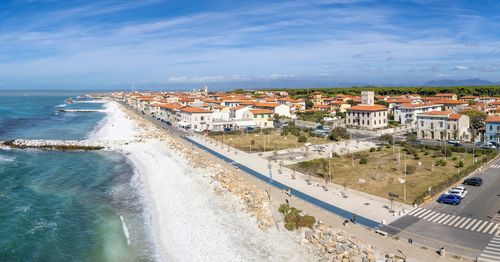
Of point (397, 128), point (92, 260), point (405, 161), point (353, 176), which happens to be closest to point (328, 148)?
point (405, 161)

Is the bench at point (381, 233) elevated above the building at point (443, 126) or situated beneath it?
situated beneath

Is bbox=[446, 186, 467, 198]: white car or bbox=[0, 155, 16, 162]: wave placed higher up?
bbox=[446, 186, 467, 198]: white car

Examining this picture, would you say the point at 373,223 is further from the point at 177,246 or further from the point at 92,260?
the point at 92,260

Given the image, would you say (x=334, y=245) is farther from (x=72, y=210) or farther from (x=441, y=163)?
(x=441, y=163)

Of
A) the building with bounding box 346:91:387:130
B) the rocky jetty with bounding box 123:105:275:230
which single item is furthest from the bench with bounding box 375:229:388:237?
the building with bounding box 346:91:387:130

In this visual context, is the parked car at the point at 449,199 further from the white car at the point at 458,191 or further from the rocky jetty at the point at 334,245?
the rocky jetty at the point at 334,245

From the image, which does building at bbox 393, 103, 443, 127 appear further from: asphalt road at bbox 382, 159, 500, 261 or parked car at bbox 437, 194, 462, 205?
A: parked car at bbox 437, 194, 462, 205

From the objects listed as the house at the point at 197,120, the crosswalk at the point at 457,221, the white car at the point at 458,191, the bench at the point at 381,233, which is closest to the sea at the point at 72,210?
the bench at the point at 381,233
